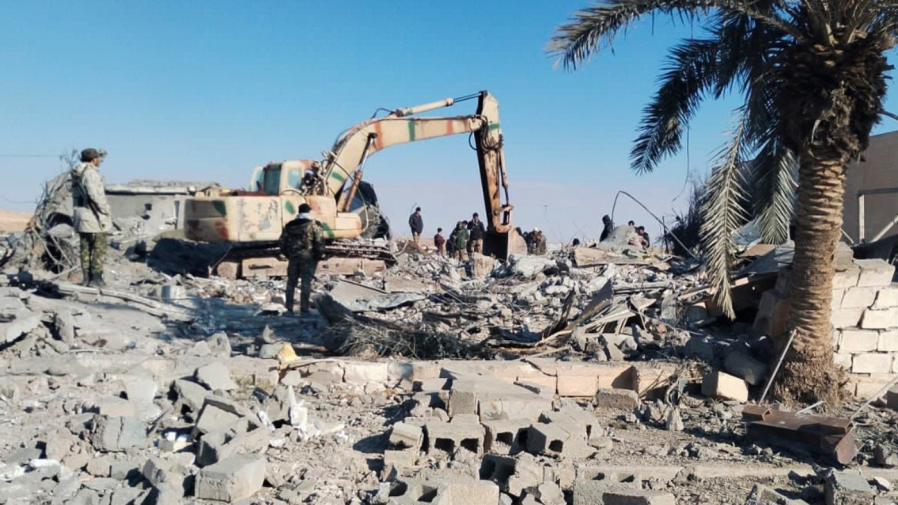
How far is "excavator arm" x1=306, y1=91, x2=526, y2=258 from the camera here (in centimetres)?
1538

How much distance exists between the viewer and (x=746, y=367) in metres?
7.32

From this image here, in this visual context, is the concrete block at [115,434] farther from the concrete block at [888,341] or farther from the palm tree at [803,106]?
the concrete block at [888,341]

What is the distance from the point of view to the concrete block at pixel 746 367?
725cm

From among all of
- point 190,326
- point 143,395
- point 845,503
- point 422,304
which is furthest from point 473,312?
point 845,503

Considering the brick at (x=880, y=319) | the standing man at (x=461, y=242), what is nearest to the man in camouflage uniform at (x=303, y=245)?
the brick at (x=880, y=319)

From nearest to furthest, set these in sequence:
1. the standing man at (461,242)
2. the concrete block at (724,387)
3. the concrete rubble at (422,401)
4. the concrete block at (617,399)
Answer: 1. the concrete rubble at (422,401)
2. the concrete block at (617,399)
3. the concrete block at (724,387)
4. the standing man at (461,242)

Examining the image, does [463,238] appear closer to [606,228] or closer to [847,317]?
[606,228]

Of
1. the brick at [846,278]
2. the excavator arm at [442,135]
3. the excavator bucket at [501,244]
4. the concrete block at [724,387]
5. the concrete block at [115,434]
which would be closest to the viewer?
the concrete block at [115,434]

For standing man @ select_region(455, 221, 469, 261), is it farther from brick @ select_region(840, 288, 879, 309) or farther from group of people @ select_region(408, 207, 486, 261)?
brick @ select_region(840, 288, 879, 309)

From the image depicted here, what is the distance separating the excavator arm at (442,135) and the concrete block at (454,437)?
1017 centimetres

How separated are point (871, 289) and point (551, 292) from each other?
220 inches

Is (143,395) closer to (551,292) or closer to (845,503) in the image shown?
(845,503)

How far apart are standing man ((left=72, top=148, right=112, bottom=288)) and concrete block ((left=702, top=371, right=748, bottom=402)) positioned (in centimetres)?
748

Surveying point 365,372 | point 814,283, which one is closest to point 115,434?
point 365,372
